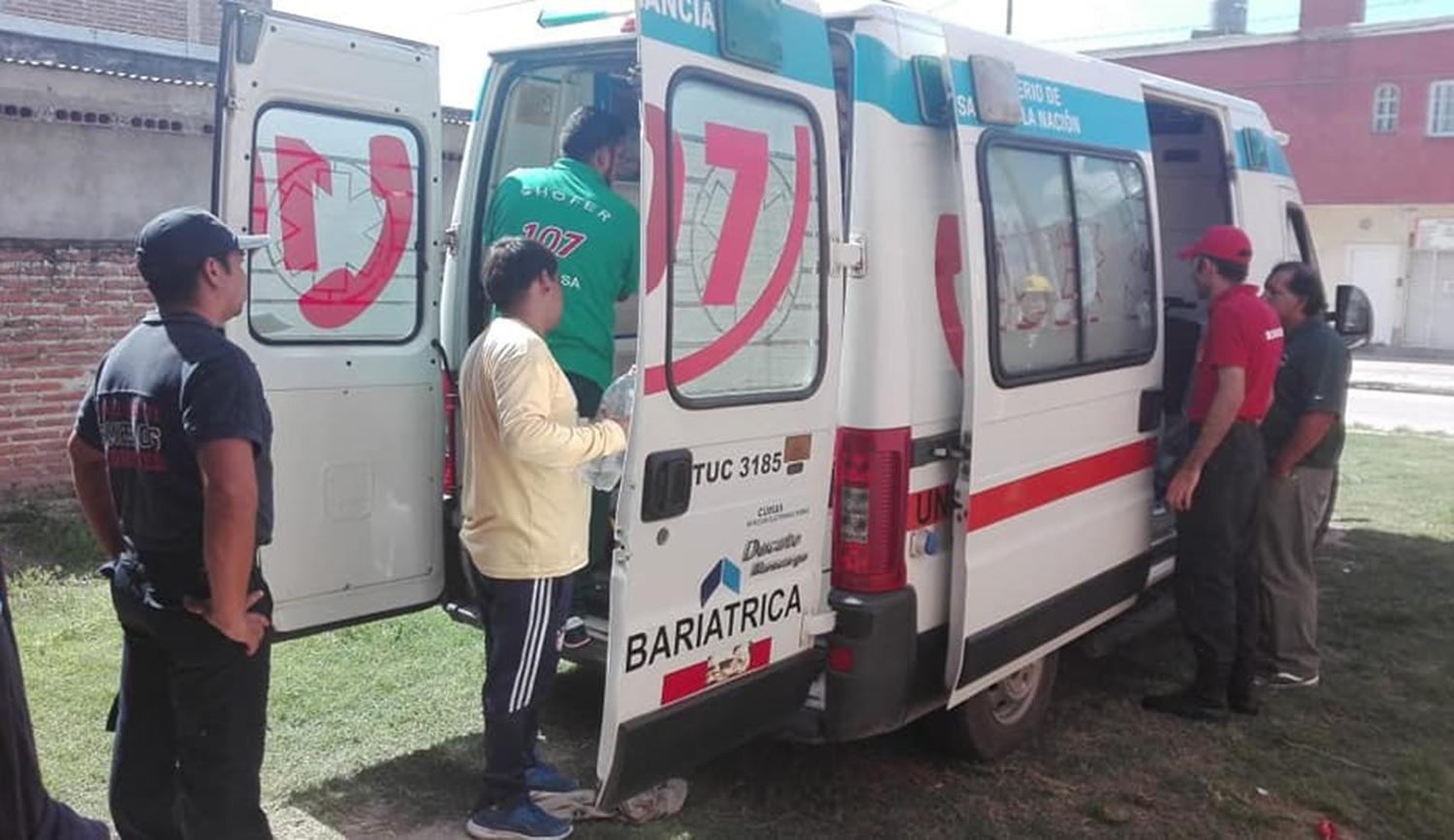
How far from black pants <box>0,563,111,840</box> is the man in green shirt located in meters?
2.34

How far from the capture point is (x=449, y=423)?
13.2ft

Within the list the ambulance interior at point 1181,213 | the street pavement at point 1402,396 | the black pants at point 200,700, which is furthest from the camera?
the street pavement at point 1402,396

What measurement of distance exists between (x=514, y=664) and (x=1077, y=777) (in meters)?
1.99

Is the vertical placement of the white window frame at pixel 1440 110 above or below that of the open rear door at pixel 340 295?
above

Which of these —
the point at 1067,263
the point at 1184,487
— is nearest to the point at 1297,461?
the point at 1184,487

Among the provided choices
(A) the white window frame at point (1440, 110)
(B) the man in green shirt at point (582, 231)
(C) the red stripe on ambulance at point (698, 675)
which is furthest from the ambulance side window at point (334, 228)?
(A) the white window frame at point (1440, 110)

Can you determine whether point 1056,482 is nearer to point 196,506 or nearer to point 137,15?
point 196,506

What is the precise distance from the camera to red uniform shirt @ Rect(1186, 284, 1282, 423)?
4527mm

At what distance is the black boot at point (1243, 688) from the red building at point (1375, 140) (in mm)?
24700

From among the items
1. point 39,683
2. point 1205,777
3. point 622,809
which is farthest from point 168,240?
point 1205,777

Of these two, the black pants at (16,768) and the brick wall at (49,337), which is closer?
the black pants at (16,768)

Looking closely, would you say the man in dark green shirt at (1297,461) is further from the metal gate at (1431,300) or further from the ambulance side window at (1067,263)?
the metal gate at (1431,300)

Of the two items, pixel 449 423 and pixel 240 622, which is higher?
pixel 449 423

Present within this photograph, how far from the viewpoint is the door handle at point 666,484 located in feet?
9.27
